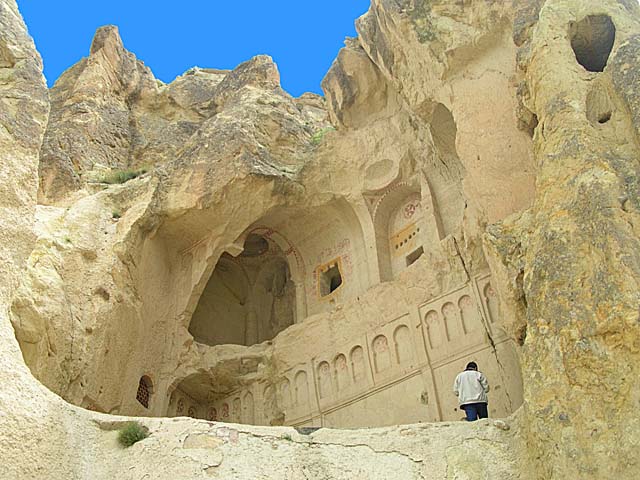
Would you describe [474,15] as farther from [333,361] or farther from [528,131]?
[333,361]

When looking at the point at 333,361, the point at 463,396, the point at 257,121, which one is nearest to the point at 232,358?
the point at 333,361

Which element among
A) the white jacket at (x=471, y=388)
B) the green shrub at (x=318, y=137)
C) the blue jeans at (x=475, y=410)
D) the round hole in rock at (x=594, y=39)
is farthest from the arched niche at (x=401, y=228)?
the blue jeans at (x=475, y=410)

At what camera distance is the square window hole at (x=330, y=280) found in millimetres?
16047

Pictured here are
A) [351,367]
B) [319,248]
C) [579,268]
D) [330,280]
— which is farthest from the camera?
[319,248]

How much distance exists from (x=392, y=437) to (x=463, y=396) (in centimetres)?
136

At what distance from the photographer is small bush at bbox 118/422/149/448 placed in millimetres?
8406

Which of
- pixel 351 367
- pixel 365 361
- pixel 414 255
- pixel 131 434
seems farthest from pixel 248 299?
pixel 131 434

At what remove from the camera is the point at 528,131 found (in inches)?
420

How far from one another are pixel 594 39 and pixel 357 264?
676cm

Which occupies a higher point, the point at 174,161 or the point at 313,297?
the point at 174,161

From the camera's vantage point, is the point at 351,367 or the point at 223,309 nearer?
the point at 351,367

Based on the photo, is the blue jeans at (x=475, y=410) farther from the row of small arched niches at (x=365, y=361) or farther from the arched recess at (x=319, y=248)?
the arched recess at (x=319, y=248)

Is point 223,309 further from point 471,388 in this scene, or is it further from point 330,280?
point 471,388

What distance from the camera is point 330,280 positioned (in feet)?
53.6
